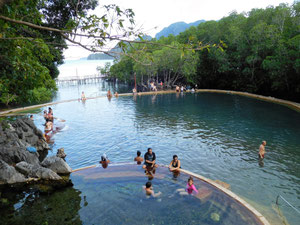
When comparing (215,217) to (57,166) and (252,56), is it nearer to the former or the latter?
(57,166)

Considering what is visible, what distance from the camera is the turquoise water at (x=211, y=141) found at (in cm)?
1148

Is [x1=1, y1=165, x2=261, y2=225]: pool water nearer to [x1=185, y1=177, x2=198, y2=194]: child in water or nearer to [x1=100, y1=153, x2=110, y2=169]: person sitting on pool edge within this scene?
[x1=185, y1=177, x2=198, y2=194]: child in water

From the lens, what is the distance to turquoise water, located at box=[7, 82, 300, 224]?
452 inches

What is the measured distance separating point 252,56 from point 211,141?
26428 millimetres

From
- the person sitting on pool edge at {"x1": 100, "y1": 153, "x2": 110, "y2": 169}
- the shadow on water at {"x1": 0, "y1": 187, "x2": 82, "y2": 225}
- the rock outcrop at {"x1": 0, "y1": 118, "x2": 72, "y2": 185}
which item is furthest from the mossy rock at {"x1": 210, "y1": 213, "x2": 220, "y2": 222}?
the rock outcrop at {"x1": 0, "y1": 118, "x2": 72, "y2": 185}

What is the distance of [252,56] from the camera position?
38.0 meters

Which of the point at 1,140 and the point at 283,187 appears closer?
the point at 283,187

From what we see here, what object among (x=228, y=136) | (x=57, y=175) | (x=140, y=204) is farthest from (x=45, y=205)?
(x=228, y=136)

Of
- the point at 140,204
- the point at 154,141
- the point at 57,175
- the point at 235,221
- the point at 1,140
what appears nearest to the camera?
the point at 235,221

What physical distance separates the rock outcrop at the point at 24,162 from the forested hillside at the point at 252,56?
16658mm

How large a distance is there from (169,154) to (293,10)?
34.8 meters

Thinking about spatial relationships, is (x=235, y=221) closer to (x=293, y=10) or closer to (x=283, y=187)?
(x=283, y=187)

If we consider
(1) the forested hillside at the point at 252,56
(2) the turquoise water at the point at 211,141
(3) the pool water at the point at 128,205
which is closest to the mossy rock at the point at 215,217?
(3) the pool water at the point at 128,205

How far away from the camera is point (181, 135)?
63.3 ft
